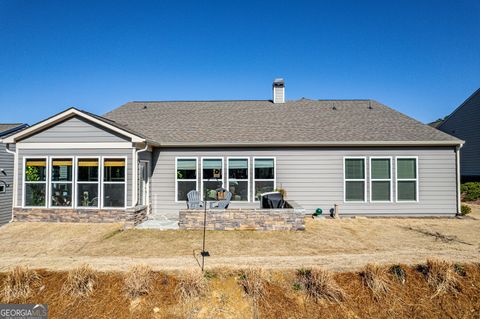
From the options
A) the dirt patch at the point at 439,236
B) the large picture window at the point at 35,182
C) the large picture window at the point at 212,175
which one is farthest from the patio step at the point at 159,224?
the dirt patch at the point at 439,236

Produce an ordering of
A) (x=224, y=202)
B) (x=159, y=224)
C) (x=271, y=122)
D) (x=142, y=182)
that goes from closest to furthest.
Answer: (x=159, y=224)
(x=224, y=202)
(x=142, y=182)
(x=271, y=122)

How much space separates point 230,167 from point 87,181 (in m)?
5.43

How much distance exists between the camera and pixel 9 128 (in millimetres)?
13195

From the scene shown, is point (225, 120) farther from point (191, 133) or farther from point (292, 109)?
point (292, 109)

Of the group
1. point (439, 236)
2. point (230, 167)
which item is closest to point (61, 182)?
point (230, 167)

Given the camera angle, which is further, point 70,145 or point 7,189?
point 7,189

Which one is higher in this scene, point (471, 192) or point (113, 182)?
point (113, 182)

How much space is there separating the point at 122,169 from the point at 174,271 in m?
5.53

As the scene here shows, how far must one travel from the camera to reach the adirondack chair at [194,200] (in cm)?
1062

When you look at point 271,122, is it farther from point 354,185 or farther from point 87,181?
point 87,181

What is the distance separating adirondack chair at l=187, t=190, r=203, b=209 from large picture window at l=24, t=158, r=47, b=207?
5.28 metres

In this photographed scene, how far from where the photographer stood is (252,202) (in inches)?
449

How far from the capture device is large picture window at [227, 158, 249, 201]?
11.5 metres

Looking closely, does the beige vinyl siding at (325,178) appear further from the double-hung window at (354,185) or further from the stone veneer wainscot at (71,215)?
the stone veneer wainscot at (71,215)
